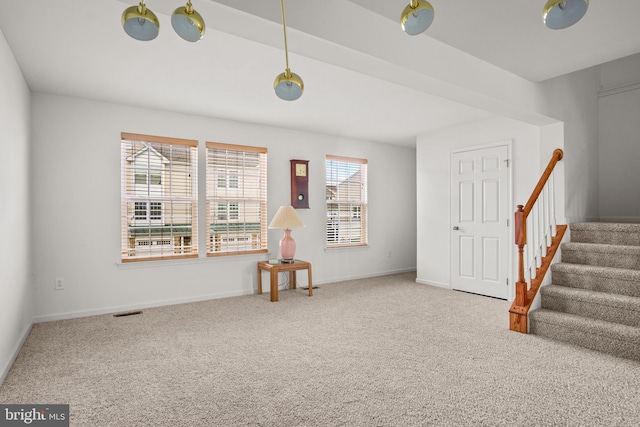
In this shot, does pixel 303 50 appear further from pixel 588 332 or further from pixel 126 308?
pixel 126 308

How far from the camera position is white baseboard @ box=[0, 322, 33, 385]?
8.46 feet

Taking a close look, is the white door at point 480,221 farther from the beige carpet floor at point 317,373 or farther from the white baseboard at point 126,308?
the white baseboard at point 126,308

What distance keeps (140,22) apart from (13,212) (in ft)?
8.95

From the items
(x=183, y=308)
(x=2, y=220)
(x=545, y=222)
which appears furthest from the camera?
(x=183, y=308)

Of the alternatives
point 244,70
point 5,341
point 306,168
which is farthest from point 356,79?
point 5,341

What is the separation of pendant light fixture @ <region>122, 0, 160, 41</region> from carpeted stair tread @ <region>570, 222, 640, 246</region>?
177 inches

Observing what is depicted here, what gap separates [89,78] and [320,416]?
358 centimetres

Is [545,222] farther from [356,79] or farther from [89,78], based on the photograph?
[89,78]

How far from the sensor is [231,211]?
16.9 feet

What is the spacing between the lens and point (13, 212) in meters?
3.01

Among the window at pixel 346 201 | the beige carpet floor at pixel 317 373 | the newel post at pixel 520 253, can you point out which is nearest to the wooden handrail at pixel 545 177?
the newel post at pixel 520 253

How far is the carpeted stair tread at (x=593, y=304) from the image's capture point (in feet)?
10.1

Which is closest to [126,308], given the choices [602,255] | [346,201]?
[346,201]

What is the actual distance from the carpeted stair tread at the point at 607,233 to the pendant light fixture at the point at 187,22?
4.40m
